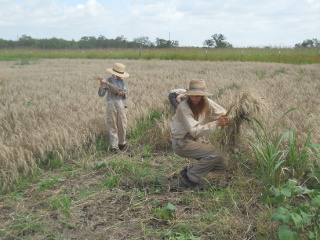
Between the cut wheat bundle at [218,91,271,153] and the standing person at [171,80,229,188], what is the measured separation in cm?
18

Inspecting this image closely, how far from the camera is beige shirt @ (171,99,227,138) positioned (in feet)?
11.3

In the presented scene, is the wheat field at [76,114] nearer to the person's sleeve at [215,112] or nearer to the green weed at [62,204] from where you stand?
the person's sleeve at [215,112]

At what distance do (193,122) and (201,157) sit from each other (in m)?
0.43

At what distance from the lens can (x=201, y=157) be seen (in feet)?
11.9

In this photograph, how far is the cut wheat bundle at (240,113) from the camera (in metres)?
3.50

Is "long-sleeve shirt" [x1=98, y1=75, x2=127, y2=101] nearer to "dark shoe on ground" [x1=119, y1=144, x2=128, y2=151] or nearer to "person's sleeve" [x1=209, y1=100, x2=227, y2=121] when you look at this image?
"dark shoe on ground" [x1=119, y1=144, x2=128, y2=151]

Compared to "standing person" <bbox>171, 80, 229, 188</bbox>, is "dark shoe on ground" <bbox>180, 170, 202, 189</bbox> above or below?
below

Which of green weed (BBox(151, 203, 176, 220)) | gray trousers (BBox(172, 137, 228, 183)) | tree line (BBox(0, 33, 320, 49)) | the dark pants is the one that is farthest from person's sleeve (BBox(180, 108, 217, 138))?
tree line (BBox(0, 33, 320, 49))

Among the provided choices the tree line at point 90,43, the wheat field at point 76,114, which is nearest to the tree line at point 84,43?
the tree line at point 90,43

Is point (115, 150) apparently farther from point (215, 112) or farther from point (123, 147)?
point (215, 112)

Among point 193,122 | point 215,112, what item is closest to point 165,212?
point 193,122

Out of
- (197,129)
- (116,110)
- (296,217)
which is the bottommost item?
(296,217)

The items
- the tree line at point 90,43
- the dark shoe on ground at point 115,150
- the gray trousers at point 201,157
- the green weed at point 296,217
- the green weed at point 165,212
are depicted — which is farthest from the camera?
the tree line at point 90,43

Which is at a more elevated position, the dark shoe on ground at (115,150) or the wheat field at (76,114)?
the wheat field at (76,114)
